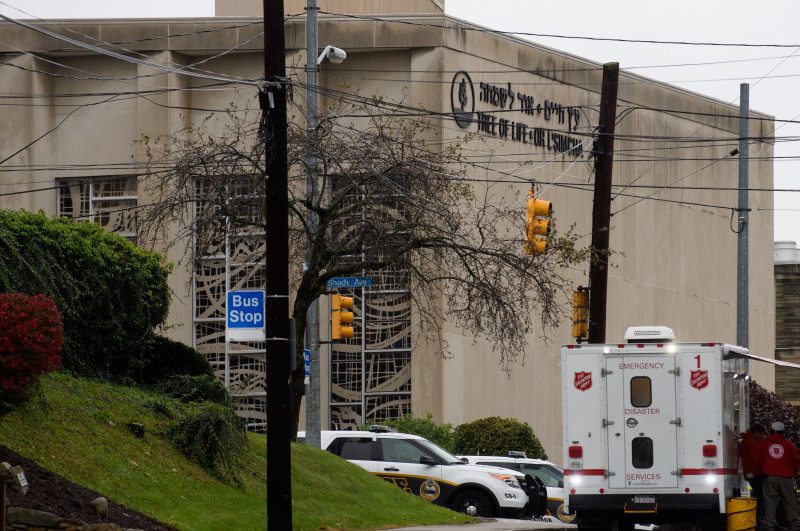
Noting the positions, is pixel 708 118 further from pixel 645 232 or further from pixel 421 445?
pixel 421 445

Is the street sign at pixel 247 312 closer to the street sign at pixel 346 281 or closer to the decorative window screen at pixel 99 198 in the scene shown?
the street sign at pixel 346 281

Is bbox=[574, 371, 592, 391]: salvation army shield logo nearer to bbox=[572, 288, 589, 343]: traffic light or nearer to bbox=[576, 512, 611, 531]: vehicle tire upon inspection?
bbox=[576, 512, 611, 531]: vehicle tire

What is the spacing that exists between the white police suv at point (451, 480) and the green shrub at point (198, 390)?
3900mm

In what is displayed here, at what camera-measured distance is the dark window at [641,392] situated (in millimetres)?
16531

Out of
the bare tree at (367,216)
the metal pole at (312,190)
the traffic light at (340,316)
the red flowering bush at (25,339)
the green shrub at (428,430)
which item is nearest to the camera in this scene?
the red flowering bush at (25,339)

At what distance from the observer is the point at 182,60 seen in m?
38.0

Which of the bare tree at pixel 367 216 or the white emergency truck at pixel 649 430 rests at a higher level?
the bare tree at pixel 367 216

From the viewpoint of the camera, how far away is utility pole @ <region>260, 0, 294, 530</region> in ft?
45.7

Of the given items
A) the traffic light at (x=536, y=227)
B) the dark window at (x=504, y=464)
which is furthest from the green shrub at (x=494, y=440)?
the traffic light at (x=536, y=227)

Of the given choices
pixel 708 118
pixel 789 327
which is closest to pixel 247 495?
pixel 708 118

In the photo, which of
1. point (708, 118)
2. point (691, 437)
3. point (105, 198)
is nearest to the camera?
point (691, 437)

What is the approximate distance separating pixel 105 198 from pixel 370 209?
19.4 metres

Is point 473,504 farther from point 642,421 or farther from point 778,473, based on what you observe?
point 642,421

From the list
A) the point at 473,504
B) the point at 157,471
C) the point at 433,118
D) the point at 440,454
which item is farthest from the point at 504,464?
the point at 433,118
